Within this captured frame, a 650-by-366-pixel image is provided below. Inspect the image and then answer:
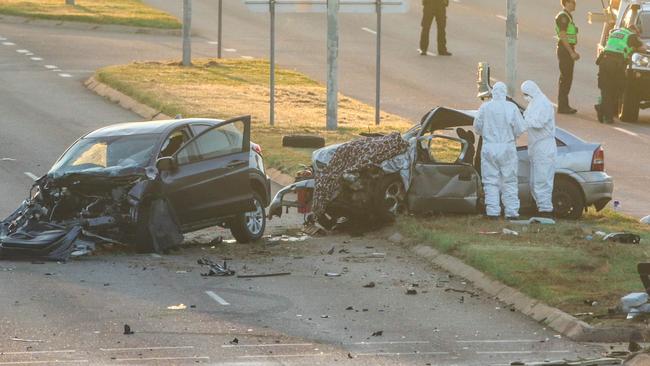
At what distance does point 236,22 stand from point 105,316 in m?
34.4

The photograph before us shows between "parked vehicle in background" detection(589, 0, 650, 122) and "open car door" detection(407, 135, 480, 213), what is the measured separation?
12.5 m

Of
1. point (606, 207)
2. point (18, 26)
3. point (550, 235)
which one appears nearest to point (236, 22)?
point (18, 26)

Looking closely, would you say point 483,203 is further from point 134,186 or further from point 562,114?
point 562,114

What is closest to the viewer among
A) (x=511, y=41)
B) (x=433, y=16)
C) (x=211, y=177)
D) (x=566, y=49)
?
(x=211, y=177)

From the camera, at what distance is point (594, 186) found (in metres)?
23.5

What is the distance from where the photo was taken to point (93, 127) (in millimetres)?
33938

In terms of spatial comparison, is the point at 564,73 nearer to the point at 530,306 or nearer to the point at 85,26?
the point at 85,26

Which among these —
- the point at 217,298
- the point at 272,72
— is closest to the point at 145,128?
the point at 217,298

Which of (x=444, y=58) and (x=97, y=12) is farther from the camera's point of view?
(x=97, y=12)

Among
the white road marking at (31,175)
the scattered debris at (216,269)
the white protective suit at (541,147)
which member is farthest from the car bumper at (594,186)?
the white road marking at (31,175)

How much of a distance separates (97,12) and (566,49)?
63.9ft

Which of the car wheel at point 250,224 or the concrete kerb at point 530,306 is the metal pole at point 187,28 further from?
the concrete kerb at point 530,306

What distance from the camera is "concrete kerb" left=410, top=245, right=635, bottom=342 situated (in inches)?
611

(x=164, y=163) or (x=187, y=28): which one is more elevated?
(x=164, y=163)
